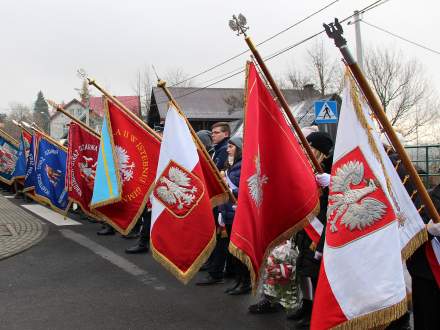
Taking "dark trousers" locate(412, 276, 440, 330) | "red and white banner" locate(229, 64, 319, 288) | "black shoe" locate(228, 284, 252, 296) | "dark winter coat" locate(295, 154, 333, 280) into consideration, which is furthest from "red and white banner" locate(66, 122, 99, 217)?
"dark trousers" locate(412, 276, 440, 330)

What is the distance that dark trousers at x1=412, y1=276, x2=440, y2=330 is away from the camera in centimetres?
317

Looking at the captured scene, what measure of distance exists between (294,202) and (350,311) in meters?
1.15

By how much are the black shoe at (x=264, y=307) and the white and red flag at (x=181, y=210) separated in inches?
27.1

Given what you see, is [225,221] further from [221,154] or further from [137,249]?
[137,249]

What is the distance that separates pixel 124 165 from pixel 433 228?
13.3ft

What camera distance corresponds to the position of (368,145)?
2.88m

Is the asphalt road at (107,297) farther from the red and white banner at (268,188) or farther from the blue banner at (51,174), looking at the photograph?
the blue banner at (51,174)

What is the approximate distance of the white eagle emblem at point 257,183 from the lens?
3.79 meters

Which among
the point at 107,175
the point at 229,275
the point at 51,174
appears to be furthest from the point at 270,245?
the point at 51,174

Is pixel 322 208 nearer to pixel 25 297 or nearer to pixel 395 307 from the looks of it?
pixel 395 307

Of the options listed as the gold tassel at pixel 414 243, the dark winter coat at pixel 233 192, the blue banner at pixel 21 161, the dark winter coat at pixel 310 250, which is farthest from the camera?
the blue banner at pixel 21 161

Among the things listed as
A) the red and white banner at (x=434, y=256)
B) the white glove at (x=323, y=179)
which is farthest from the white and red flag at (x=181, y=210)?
the red and white banner at (x=434, y=256)

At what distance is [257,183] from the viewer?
12.5ft

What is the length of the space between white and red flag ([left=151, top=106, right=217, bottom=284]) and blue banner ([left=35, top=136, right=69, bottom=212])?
4.88 metres
